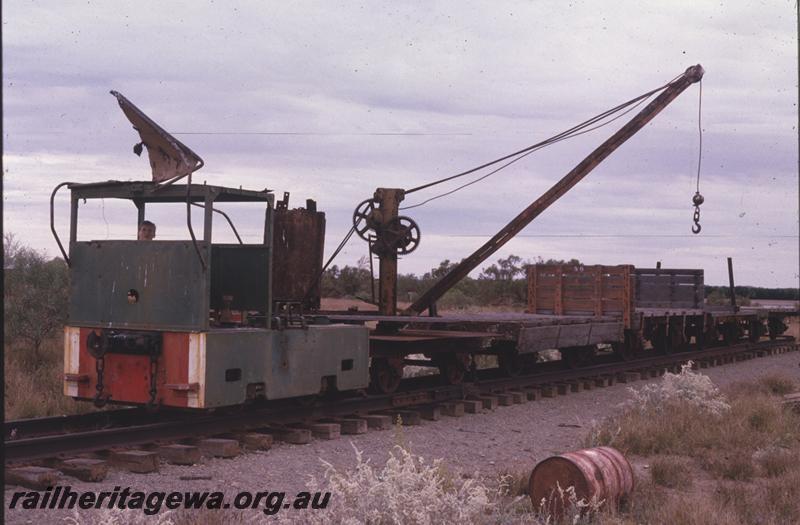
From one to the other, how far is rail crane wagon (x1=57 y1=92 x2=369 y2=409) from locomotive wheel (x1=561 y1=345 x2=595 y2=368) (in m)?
8.24

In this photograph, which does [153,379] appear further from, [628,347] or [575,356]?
[628,347]

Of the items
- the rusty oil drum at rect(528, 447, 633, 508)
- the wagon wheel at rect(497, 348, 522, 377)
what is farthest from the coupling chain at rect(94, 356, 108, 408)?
the wagon wheel at rect(497, 348, 522, 377)

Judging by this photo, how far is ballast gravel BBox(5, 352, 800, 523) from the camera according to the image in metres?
7.03

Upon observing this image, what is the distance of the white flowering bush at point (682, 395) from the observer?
1125cm

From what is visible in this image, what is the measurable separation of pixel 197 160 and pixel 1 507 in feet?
14.5

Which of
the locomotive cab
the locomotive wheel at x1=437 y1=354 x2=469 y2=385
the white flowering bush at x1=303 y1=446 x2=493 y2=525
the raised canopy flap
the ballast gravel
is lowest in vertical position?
the ballast gravel

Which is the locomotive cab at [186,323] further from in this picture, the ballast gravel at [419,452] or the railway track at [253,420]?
the ballast gravel at [419,452]

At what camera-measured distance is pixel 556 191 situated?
16438mm

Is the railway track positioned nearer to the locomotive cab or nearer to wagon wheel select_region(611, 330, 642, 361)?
the locomotive cab

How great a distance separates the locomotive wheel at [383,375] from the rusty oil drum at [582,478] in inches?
208

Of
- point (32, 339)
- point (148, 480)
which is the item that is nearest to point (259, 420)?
point (148, 480)

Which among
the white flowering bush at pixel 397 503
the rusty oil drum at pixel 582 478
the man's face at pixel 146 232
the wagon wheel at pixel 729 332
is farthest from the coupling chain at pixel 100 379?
the wagon wheel at pixel 729 332

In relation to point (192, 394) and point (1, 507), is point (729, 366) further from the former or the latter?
point (1, 507)

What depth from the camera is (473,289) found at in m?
42.6
